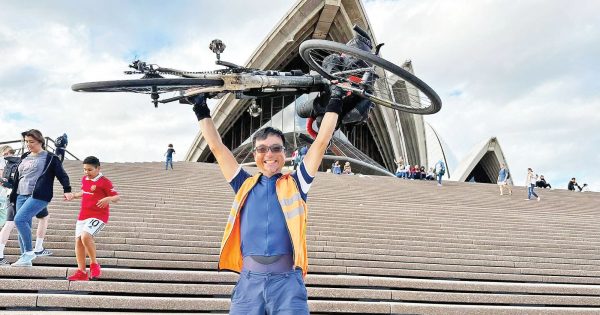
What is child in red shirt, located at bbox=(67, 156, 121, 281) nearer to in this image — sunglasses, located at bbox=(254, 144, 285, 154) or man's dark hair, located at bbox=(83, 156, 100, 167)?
man's dark hair, located at bbox=(83, 156, 100, 167)

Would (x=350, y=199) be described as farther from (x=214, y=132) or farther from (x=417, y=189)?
(x=214, y=132)

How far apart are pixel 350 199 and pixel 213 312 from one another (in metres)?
7.13

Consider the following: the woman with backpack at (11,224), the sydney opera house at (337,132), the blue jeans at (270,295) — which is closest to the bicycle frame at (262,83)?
the blue jeans at (270,295)

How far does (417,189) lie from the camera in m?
14.2

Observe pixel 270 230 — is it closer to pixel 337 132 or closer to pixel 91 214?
pixel 91 214

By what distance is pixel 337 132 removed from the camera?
30.2 meters

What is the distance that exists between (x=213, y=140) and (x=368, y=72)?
1.06 metres

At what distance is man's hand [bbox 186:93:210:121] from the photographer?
7.72ft

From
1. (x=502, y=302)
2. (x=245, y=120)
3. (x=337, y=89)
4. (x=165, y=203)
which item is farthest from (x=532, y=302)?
(x=245, y=120)

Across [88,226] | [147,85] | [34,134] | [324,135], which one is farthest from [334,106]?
[34,134]

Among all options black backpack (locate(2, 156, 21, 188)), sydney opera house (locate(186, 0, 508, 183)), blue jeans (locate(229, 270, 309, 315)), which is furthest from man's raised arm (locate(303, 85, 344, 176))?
sydney opera house (locate(186, 0, 508, 183))

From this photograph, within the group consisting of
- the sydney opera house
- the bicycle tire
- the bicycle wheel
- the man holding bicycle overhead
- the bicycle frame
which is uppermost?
the sydney opera house

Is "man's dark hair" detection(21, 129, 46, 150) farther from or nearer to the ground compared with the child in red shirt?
farther from the ground

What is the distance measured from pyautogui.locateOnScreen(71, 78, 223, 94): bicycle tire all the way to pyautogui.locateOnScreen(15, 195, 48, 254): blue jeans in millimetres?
2426
